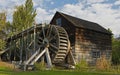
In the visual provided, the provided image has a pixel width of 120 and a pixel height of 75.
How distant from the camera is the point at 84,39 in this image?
2731cm

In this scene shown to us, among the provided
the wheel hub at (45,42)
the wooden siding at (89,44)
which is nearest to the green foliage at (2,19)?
the wheel hub at (45,42)

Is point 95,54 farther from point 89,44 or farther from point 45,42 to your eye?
point 45,42

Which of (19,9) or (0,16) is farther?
(19,9)

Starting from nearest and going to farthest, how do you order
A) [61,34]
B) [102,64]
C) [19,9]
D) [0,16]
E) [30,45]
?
[102,64] → [61,34] → [30,45] → [0,16] → [19,9]

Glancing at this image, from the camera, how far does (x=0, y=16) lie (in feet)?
115

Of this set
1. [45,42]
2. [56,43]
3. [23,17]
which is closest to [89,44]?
[56,43]

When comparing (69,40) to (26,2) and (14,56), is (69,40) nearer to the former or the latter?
(14,56)

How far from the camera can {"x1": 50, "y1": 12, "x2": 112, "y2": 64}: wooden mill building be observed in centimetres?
2653

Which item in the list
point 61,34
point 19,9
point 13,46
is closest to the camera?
point 61,34

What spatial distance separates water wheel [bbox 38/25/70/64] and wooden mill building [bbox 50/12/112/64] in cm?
189

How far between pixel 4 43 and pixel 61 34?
36.2ft

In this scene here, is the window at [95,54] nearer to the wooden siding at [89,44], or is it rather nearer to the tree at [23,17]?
the wooden siding at [89,44]

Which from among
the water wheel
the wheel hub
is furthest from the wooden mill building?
the wheel hub

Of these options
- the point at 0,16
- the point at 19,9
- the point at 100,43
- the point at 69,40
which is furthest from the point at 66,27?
the point at 19,9
